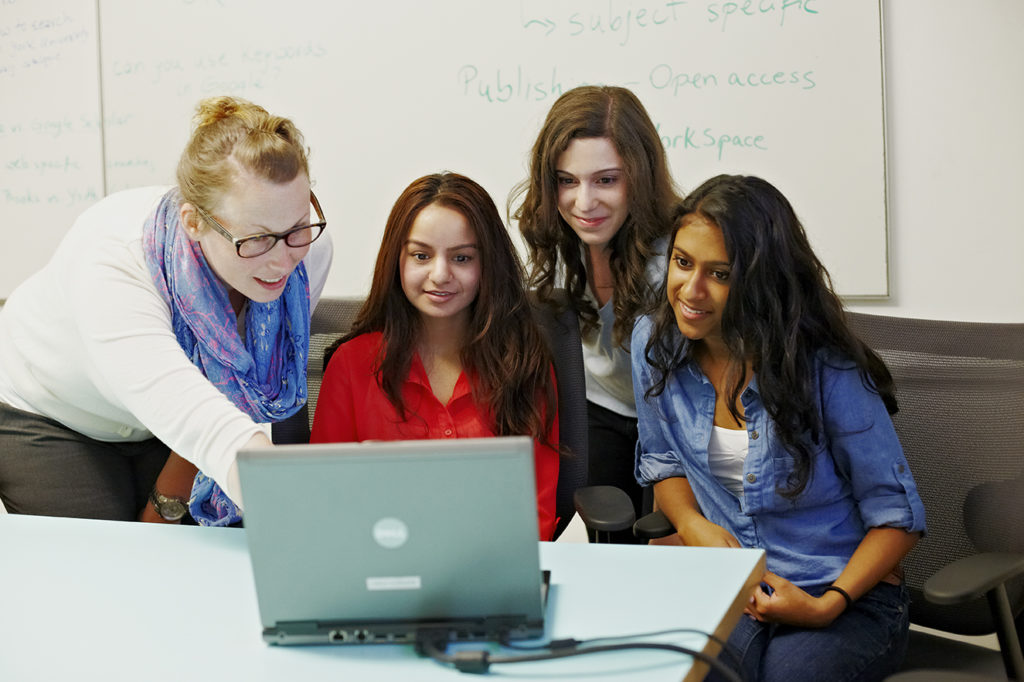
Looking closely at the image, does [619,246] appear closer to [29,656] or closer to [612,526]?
[612,526]

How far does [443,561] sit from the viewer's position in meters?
0.85

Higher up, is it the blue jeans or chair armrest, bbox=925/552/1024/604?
chair armrest, bbox=925/552/1024/604

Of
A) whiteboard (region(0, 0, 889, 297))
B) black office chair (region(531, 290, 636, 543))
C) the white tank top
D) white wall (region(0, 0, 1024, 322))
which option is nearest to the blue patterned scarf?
black office chair (region(531, 290, 636, 543))

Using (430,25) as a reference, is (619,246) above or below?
below

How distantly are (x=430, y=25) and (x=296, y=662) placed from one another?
2.28 meters

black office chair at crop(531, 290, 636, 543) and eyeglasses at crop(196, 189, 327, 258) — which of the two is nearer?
eyeglasses at crop(196, 189, 327, 258)

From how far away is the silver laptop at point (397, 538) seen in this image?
32.5 inches

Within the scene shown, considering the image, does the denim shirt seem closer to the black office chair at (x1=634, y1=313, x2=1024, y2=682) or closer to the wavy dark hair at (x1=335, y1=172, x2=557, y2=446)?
the black office chair at (x1=634, y1=313, x2=1024, y2=682)

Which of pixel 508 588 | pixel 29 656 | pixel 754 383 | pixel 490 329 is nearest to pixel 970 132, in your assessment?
pixel 754 383

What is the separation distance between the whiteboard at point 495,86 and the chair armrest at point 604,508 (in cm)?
131

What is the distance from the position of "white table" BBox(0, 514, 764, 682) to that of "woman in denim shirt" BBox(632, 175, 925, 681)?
0.32m

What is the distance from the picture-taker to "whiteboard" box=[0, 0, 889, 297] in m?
2.43

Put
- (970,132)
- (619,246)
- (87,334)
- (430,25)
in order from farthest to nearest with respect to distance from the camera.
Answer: (430,25) < (970,132) < (619,246) < (87,334)

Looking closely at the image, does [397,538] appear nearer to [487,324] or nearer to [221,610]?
[221,610]
